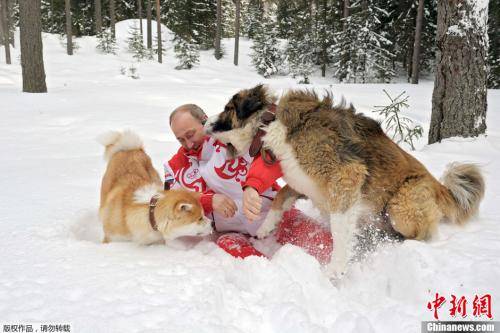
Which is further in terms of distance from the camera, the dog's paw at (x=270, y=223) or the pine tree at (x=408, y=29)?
the pine tree at (x=408, y=29)

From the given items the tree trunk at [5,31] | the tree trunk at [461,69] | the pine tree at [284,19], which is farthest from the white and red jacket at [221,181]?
the pine tree at [284,19]

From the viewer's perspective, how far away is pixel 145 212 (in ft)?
10.1

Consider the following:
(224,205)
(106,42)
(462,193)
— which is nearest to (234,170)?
(224,205)

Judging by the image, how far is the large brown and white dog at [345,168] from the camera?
→ 254 centimetres

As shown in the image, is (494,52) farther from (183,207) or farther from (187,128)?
(183,207)

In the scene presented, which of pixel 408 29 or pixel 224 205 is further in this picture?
pixel 408 29

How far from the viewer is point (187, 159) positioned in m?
3.66

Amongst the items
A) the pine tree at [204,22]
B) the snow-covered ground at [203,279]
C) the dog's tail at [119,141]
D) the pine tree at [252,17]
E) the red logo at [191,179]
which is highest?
the pine tree at [252,17]

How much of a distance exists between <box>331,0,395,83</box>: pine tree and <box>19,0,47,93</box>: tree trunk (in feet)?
59.0

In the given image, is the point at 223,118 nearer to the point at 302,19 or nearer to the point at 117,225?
the point at 117,225

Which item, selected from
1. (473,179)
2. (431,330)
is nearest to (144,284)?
(431,330)

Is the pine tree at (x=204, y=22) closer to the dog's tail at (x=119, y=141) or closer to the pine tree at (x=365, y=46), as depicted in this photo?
the pine tree at (x=365, y=46)

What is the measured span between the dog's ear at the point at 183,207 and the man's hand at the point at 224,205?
0.71 ft

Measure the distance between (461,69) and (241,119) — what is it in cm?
404
